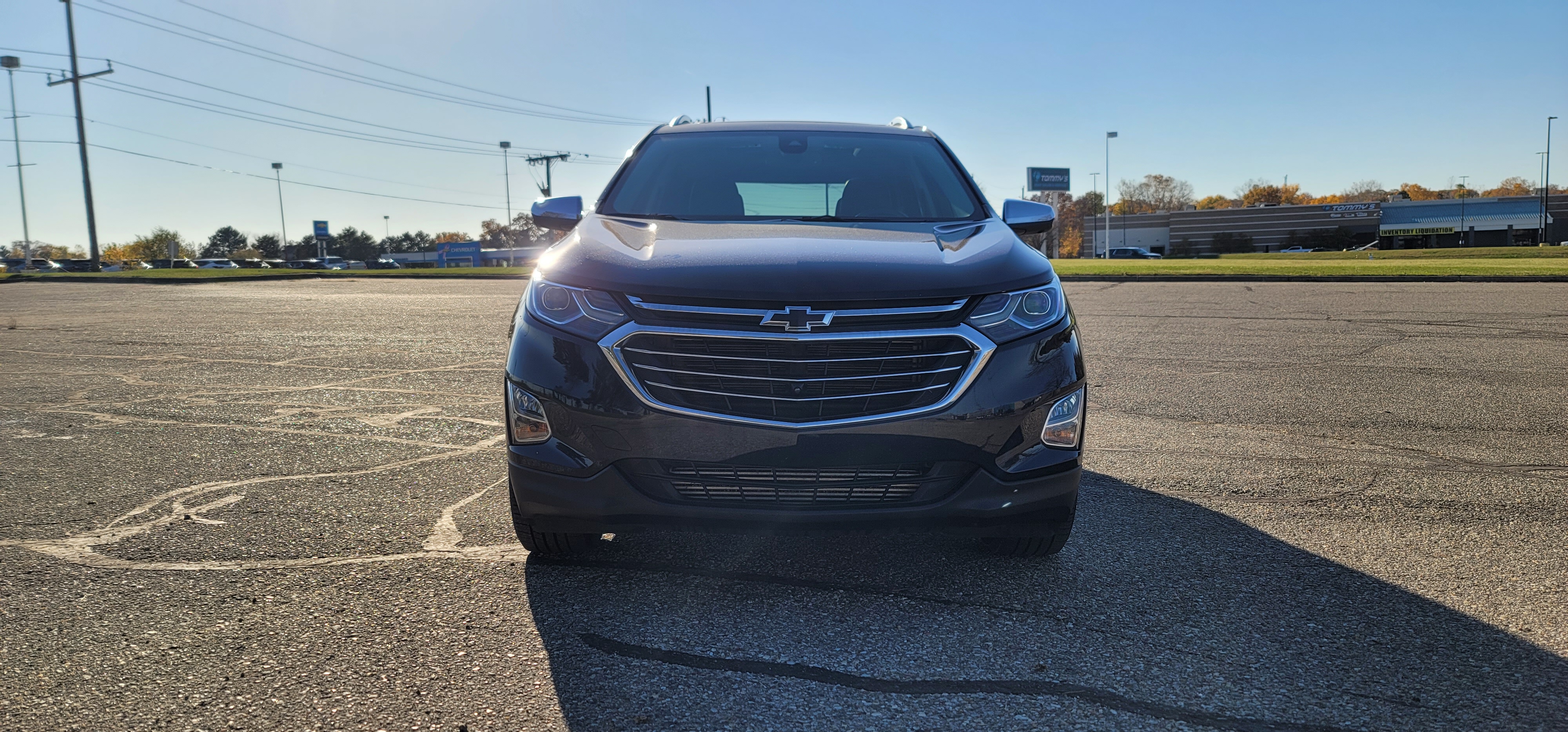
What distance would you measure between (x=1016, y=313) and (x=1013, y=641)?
98cm

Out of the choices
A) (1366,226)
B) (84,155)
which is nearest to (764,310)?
(84,155)

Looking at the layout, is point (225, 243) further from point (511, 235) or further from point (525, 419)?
point (525, 419)

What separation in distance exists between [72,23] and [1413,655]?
5586 cm

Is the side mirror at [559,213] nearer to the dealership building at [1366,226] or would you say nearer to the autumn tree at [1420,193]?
the dealership building at [1366,226]

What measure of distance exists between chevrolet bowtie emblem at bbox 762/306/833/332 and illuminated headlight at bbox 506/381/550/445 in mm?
749

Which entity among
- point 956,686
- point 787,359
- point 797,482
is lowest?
point 956,686

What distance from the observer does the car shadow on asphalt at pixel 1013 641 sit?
2580mm

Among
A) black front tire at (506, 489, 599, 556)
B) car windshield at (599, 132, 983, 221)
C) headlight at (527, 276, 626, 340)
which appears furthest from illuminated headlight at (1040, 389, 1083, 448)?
black front tire at (506, 489, 599, 556)

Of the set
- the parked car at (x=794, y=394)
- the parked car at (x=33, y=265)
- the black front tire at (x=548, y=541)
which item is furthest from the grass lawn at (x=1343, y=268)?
the parked car at (x=33, y=265)

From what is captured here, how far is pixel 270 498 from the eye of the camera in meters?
4.69

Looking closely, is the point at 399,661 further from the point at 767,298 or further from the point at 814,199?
the point at 814,199

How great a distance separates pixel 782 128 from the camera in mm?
5270

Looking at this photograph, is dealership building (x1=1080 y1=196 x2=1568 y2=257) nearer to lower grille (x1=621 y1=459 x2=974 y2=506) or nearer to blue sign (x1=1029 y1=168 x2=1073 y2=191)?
blue sign (x1=1029 y1=168 x2=1073 y2=191)

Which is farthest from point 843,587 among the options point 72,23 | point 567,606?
point 72,23
